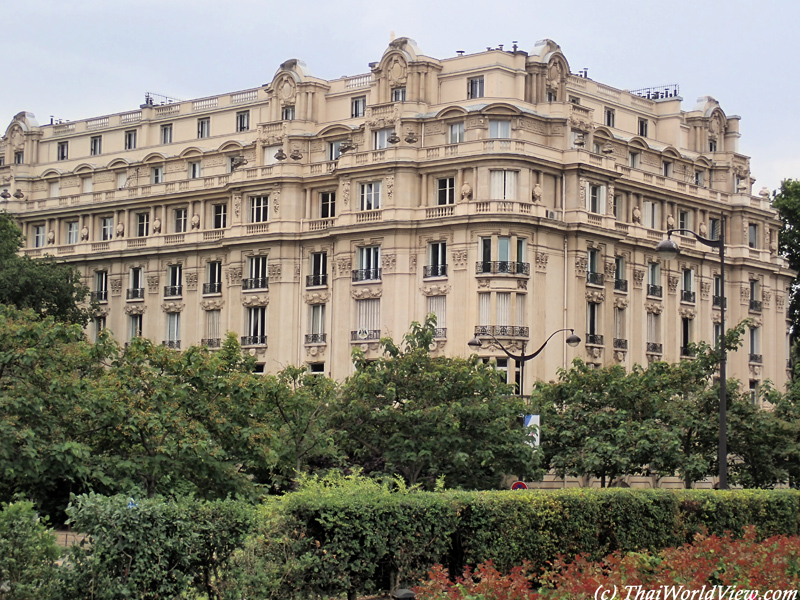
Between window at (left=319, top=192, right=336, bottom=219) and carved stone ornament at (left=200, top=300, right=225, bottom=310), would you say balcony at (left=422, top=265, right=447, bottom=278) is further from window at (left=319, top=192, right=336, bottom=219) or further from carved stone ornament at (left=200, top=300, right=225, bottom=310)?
carved stone ornament at (left=200, top=300, right=225, bottom=310)

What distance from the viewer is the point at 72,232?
83.0 m

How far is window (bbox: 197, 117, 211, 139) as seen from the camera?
7988cm

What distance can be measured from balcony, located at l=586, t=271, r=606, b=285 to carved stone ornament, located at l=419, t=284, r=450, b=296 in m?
7.76

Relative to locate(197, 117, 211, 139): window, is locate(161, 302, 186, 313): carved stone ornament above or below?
below

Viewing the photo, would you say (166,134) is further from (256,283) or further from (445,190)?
(445,190)

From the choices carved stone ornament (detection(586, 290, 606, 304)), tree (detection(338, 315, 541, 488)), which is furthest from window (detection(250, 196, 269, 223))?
tree (detection(338, 315, 541, 488))

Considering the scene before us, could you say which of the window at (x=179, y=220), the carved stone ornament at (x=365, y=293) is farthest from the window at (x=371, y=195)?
Answer: the window at (x=179, y=220)

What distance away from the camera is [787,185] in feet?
291

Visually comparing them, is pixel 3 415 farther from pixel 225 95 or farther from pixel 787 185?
pixel 787 185

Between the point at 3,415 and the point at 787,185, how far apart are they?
68892 mm

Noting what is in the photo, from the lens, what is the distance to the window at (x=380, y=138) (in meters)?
69.7

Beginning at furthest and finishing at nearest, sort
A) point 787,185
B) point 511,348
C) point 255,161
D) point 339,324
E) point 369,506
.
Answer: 1. point 787,185
2. point 255,161
3. point 339,324
4. point 511,348
5. point 369,506

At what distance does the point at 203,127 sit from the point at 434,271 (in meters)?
20.7

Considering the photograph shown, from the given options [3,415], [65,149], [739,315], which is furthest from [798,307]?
[3,415]
